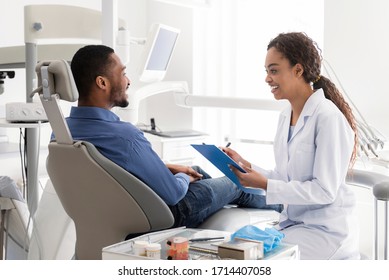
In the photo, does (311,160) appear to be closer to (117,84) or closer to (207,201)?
(207,201)

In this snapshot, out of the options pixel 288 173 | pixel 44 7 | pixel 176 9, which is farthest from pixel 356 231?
pixel 176 9

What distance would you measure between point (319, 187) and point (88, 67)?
852 millimetres

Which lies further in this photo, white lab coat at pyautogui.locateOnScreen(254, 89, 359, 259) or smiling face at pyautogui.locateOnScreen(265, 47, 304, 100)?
smiling face at pyautogui.locateOnScreen(265, 47, 304, 100)

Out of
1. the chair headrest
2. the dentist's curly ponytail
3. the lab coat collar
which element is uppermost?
the dentist's curly ponytail

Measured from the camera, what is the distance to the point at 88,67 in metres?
1.88

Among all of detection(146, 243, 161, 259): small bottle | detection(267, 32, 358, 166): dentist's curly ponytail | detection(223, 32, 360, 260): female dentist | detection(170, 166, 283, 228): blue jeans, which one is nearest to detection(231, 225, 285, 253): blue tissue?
detection(146, 243, 161, 259): small bottle

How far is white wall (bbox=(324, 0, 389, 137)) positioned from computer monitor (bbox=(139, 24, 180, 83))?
3.20ft

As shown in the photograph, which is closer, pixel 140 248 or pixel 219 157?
pixel 140 248

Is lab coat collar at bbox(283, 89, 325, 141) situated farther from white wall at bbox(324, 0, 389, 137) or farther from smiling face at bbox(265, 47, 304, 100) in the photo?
white wall at bbox(324, 0, 389, 137)

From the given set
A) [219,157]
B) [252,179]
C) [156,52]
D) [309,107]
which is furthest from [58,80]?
[156,52]

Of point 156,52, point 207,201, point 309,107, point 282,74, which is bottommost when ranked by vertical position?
point 207,201

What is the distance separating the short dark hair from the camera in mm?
1882

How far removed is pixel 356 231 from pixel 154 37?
4.75ft

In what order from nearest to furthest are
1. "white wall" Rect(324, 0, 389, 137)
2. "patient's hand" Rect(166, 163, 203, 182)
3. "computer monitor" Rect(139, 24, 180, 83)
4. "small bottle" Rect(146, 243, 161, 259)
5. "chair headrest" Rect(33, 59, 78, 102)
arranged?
"small bottle" Rect(146, 243, 161, 259), "chair headrest" Rect(33, 59, 78, 102), "patient's hand" Rect(166, 163, 203, 182), "computer monitor" Rect(139, 24, 180, 83), "white wall" Rect(324, 0, 389, 137)
